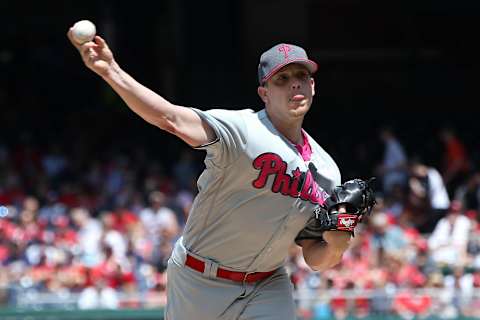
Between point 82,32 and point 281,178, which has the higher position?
point 82,32

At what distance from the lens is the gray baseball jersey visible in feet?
13.9

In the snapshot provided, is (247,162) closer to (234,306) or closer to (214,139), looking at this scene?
(214,139)

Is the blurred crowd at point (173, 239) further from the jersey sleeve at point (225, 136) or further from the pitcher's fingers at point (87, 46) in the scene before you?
the pitcher's fingers at point (87, 46)

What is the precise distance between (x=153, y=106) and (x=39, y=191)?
380 inches

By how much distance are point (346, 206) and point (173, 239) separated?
6.38 metres

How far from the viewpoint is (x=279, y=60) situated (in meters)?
4.26

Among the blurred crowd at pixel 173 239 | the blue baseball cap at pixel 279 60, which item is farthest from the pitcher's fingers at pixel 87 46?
the blurred crowd at pixel 173 239

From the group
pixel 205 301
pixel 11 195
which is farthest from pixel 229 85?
pixel 205 301

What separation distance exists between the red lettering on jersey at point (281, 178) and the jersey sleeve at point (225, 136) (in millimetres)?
115

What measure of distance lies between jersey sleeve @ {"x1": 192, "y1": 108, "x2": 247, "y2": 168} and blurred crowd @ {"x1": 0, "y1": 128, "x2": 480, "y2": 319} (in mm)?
4206

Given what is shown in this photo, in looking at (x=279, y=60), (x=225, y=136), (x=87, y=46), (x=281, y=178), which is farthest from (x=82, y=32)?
(x=281, y=178)

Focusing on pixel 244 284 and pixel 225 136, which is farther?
pixel 244 284

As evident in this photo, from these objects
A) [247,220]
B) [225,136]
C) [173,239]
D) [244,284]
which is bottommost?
[173,239]

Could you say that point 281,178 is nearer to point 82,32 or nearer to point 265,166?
point 265,166
